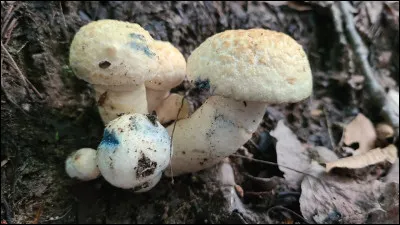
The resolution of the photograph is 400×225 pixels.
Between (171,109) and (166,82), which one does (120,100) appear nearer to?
(166,82)

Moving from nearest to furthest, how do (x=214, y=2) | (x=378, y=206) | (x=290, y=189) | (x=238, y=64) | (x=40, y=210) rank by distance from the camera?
1. (x=238, y=64)
2. (x=40, y=210)
3. (x=378, y=206)
4. (x=290, y=189)
5. (x=214, y=2)

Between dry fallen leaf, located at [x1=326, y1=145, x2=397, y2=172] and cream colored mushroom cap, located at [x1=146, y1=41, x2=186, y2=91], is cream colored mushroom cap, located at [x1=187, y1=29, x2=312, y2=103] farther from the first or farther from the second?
dry fallen leaf, located at [x1=326, y1=145, x2=397, y2=172]

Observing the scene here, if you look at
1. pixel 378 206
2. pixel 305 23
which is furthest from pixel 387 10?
pixel 378 206

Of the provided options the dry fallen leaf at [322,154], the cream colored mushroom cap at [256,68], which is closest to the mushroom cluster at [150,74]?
the cream colored mushroom cap at [256,68]

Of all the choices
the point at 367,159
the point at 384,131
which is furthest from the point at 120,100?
the point at 384,131

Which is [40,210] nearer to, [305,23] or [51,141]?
[51,141]

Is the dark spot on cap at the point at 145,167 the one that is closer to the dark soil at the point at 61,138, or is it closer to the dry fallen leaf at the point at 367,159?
the dark soil at the point at 61,138
